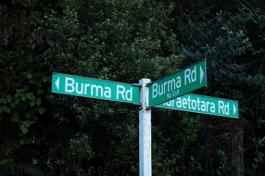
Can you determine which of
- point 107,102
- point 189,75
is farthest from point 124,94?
point 107,102

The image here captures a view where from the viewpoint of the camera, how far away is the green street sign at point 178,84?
12.7ft

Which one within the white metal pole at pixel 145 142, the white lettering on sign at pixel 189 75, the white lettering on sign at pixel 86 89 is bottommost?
the white metal pole at pixel 145 142

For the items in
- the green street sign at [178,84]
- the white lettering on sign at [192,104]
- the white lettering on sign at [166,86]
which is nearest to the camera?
the green street sign at [178,84]

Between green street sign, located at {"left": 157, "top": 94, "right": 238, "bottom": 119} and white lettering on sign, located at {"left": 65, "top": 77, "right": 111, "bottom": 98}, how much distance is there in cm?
56

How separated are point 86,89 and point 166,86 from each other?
70 cm

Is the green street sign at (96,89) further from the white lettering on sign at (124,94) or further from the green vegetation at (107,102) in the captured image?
the green vegetation at (107,102)

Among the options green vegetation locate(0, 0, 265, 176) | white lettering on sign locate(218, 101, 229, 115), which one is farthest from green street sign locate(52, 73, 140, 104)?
green vegetation locate(0, 0, 265, 176)

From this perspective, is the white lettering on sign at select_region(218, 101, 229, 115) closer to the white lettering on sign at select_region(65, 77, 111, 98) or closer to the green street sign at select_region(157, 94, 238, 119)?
the green street sign at select_region(157, 94, 238, 119)

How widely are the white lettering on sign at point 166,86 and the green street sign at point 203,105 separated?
22cm

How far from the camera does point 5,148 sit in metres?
6.96

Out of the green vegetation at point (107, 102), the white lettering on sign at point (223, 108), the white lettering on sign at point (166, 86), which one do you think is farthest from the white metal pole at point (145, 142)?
the green vegetation at point (107, 102)

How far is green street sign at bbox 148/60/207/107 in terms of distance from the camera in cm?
387

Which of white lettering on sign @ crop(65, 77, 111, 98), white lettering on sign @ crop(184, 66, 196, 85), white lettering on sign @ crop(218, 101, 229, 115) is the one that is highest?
white lettering on sign @ crop(184, 66, 196, 85)

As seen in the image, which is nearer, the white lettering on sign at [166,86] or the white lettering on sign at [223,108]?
the white lettering on sign at [166,86]
